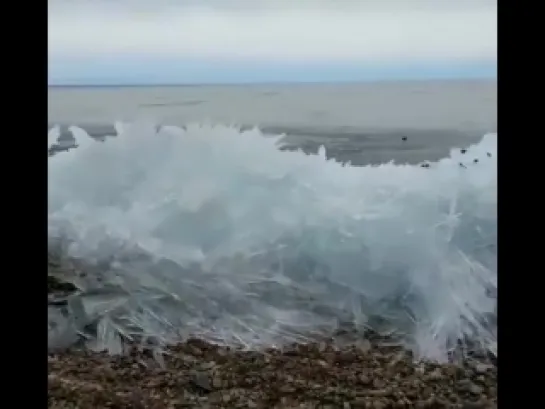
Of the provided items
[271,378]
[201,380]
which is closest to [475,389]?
[271,378]

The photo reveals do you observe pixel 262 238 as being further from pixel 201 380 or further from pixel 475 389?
pixel 475 389

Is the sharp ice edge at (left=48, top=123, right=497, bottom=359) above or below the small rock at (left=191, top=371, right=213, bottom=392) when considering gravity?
above

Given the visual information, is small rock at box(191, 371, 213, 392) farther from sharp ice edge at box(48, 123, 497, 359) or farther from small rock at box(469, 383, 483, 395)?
small rock at box(469, 383, 483, 395)

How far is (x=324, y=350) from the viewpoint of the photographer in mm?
1041

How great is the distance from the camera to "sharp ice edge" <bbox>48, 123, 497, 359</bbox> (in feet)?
3.45

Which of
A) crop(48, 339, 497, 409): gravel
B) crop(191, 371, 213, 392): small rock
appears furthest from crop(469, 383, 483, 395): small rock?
crop(191, 371, 213, 392): small rock

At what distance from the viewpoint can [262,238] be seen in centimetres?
108

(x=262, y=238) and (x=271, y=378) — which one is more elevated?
(x=262, y=238)

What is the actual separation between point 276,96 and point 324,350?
425 millimetres

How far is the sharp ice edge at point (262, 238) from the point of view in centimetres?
105
